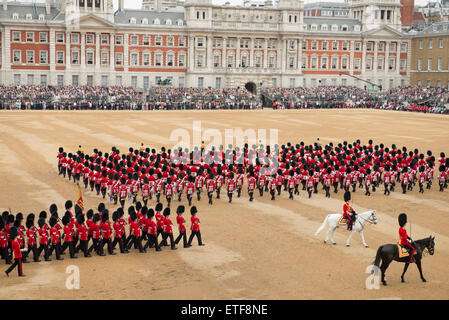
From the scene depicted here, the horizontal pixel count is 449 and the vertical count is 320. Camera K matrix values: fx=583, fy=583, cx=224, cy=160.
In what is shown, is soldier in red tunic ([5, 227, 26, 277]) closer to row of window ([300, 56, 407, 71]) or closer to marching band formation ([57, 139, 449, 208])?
marching band formation ([57, 139, 449, 208])

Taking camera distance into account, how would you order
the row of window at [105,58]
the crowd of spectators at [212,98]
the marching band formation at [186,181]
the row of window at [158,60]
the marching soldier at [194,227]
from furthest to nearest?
the row of window at [158,60] < the row of window at [105,58] < the crowd of spectators at [212,98] < the marching soldier at [194,227] < the marching band formation at [186,181]

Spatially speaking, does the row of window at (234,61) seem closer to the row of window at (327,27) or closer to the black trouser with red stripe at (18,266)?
the row of window at (327,27)

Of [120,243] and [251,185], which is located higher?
[251,185]

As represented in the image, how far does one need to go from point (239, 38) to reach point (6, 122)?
4491cm

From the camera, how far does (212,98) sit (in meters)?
78.4

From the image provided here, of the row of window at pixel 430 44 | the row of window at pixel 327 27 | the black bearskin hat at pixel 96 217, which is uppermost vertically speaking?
the row of window at pixel 327 27

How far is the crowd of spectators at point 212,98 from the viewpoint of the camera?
234 ft

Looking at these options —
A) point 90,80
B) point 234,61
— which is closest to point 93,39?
point 90,80

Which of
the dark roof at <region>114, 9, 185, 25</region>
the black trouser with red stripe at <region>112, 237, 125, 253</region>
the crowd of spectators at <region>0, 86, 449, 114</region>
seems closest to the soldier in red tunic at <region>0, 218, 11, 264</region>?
the black trouser with red stripe at <region>112, 237, 125, 253</region>

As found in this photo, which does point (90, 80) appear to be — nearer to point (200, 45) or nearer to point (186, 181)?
point (200, 45)

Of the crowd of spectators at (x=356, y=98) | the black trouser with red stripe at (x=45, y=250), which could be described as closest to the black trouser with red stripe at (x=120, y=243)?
the black trouser with red stripe at (x=45, y=250)

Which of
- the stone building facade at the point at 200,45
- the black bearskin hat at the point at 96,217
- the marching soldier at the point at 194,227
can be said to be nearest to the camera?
the black bearskin hat at the point at 96,217

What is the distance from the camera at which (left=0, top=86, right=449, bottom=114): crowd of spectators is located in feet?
234
